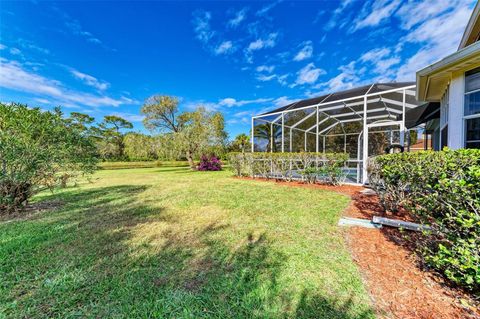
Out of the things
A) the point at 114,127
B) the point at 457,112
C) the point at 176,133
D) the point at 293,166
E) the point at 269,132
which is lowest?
the point at 293,166

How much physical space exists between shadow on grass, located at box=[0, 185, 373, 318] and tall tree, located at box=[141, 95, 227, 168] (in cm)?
1219

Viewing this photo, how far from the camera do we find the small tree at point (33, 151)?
414 centimetres

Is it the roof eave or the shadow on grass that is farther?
the roof eave

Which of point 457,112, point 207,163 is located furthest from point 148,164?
point 457,112

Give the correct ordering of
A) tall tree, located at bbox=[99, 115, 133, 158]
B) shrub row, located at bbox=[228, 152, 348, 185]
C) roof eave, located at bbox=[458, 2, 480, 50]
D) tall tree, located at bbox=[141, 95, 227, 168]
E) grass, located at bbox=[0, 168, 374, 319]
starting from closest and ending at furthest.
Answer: grass, located at bbox=[0, 168, 374, 319], roof eave, located at bbox=[458, 2, 480, 50], shrub row, located at bbox=[228, 152, 348, 185], tall tree, located at bbox=[141, 95, 227, 168], tall tree, located at bbox=[99, 115, 133, 158]

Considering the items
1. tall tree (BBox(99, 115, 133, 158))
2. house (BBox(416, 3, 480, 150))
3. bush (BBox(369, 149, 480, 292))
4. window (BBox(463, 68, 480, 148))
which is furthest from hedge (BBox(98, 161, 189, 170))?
bush (BBox(369, 149, 480, 292))

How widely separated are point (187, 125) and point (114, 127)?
29.7 metres

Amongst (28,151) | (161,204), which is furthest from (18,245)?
(161,204)

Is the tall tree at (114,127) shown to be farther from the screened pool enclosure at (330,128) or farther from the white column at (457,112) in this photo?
the white column at (457,112)

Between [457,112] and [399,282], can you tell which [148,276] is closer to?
[399,282]

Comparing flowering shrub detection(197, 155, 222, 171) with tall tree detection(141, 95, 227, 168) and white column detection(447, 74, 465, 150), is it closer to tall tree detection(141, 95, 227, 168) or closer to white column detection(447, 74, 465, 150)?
tall tree detection(141, 95, 227, 168)

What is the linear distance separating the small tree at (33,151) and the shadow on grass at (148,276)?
145cm

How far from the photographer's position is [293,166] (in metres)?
8.77

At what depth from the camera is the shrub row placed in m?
7.45
